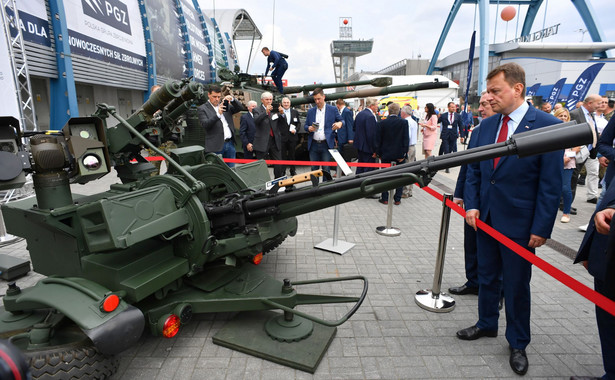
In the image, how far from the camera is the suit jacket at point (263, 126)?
794 cm

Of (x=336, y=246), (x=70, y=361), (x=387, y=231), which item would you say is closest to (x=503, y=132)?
(x=336, y=246)

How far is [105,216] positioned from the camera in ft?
7.39

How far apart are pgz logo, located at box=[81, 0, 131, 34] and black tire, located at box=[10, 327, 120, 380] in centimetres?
1062

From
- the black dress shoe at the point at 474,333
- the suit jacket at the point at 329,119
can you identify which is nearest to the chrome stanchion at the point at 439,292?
the black dress shoe at the point at 474,333

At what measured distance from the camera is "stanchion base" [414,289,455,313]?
350cm

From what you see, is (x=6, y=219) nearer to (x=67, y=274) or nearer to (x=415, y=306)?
(x=67, y=274)

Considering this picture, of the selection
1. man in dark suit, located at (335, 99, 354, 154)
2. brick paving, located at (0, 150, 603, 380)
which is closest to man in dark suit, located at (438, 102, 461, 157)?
man in dark suit, located at (335, 99, 354, 154)

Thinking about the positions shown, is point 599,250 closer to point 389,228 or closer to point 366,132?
point 389,228

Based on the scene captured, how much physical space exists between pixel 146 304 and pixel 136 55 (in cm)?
1265

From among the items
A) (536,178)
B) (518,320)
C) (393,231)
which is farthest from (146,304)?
(393,231)

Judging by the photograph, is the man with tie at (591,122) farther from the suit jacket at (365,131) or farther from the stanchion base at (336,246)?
the stanchion base at (336,246)

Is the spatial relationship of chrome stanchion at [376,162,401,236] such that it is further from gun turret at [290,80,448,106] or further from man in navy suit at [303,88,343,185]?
gun turret at [290,80,448,106]

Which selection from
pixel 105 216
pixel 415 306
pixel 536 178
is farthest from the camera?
pixel 415 306

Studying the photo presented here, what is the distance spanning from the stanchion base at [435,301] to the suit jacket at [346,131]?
563 centimetres
